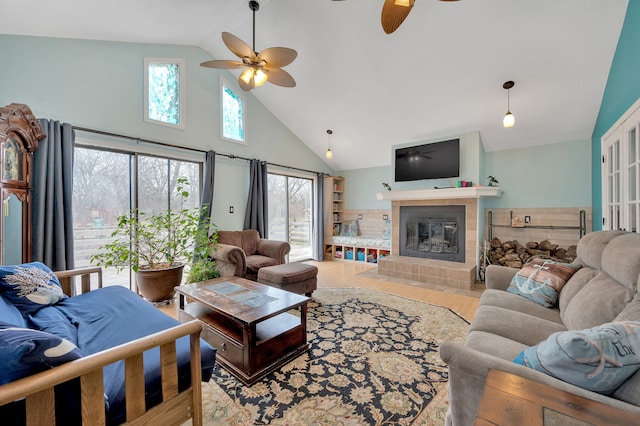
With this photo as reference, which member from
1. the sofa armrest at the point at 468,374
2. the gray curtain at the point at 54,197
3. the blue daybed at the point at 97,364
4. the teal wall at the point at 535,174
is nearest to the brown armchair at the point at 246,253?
the gray curtain at the point at 54,197

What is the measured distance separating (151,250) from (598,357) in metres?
3.93

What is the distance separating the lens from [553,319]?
177cm

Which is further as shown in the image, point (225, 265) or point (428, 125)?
point (428, 125)

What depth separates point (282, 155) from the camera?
537cm

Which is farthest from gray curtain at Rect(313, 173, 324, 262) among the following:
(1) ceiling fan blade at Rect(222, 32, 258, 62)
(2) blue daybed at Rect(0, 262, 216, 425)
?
(2) blue daybed at Rect(0, 262, 216, 425)

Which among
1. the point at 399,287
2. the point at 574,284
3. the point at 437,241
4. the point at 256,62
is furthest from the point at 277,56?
the point at 437,241

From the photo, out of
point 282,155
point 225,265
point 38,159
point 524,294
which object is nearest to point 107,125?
point 38,159

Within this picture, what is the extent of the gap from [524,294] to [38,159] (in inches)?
183

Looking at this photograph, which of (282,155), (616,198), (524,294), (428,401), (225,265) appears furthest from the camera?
(282,155)

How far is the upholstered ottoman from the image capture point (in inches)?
119

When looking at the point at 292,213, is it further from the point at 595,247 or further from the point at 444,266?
the point at 595,247

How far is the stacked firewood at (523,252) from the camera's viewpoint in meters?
3.92

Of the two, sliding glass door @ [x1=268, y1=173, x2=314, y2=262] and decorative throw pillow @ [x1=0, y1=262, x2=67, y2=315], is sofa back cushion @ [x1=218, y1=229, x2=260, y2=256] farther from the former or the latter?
decorative throw pillow @ [x1=0, y1=262, x2=67, y2=315]

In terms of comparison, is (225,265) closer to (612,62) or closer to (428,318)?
(428,318)
